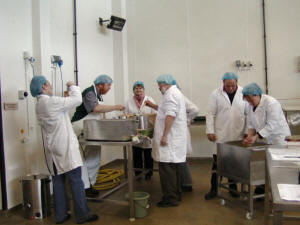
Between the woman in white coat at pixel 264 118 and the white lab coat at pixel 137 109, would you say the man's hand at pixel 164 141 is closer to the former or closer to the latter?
the woman in white coat at pixel 264 118

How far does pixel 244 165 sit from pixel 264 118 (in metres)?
0.48

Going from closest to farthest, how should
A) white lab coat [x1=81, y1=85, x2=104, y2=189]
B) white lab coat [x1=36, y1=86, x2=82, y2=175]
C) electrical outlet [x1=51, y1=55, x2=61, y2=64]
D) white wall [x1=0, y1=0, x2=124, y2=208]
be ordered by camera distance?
white lab coat [x1=36, y1=86, x2=82, y2=175]
white wall [x1=0, y1=0, x2=124, y2=208]
white lab coat [x1=81, y1=85, x2=104, y2=189]
electrical outlet [x1=51, y1=55, x2=61, y2=64]

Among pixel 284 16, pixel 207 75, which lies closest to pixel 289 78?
pixel 284 16

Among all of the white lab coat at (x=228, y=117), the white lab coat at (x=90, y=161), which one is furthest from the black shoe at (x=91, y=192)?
the white lab coat at (x=228, y=117)

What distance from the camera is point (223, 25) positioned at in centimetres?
454

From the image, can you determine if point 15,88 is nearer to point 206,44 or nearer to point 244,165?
point 244,165

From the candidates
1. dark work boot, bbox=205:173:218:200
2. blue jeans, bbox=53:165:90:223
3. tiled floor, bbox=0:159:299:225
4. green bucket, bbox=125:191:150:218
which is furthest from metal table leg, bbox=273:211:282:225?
dark work boot, bbox=205:173:218:200

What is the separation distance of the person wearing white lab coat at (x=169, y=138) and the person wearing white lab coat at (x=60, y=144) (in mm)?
776

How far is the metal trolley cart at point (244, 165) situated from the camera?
236 cm

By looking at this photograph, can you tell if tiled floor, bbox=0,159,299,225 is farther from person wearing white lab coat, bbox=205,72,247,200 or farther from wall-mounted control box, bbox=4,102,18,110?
wall-mounted control box, bbox=4,102,18,110

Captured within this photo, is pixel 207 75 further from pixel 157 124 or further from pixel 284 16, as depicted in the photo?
pixel 157 124

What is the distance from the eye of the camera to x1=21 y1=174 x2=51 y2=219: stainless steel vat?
2.59 metres

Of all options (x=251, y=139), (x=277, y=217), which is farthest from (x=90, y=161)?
(x=277, y=217)

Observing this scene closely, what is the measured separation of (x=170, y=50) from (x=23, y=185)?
10.5 ft
